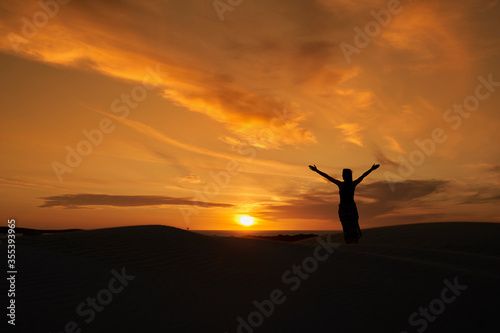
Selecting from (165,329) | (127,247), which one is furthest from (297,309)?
(127,247)

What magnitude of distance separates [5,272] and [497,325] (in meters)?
7.43

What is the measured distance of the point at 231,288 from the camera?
6.53 m

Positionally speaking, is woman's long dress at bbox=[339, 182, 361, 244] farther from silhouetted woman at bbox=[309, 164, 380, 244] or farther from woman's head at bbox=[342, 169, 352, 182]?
woman's head at bbox=[342, 169, 352, 182]

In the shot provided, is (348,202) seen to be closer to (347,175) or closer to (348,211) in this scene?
(348,211)

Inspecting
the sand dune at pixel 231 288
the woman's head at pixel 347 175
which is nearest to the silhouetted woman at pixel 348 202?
the woman's head at pixel 347 175

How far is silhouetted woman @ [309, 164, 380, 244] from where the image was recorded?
11555mm

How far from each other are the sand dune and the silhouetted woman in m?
2.58

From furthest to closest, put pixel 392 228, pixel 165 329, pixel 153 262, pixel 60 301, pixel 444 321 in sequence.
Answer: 1. pixel 392 228
2. pixel 153 262
3. pixel 444 321
4. pixel 60 301
5. pixel 165 329

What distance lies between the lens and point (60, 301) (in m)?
5.41

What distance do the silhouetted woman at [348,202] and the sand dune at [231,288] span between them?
2578 mm

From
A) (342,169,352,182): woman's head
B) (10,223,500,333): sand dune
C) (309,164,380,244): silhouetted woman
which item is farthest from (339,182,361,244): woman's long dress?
(10,223,500,333): sand dune

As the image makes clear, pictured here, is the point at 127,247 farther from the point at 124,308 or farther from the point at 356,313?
the point at 356,313

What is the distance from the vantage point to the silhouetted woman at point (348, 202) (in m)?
11.6

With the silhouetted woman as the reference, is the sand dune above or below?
below
